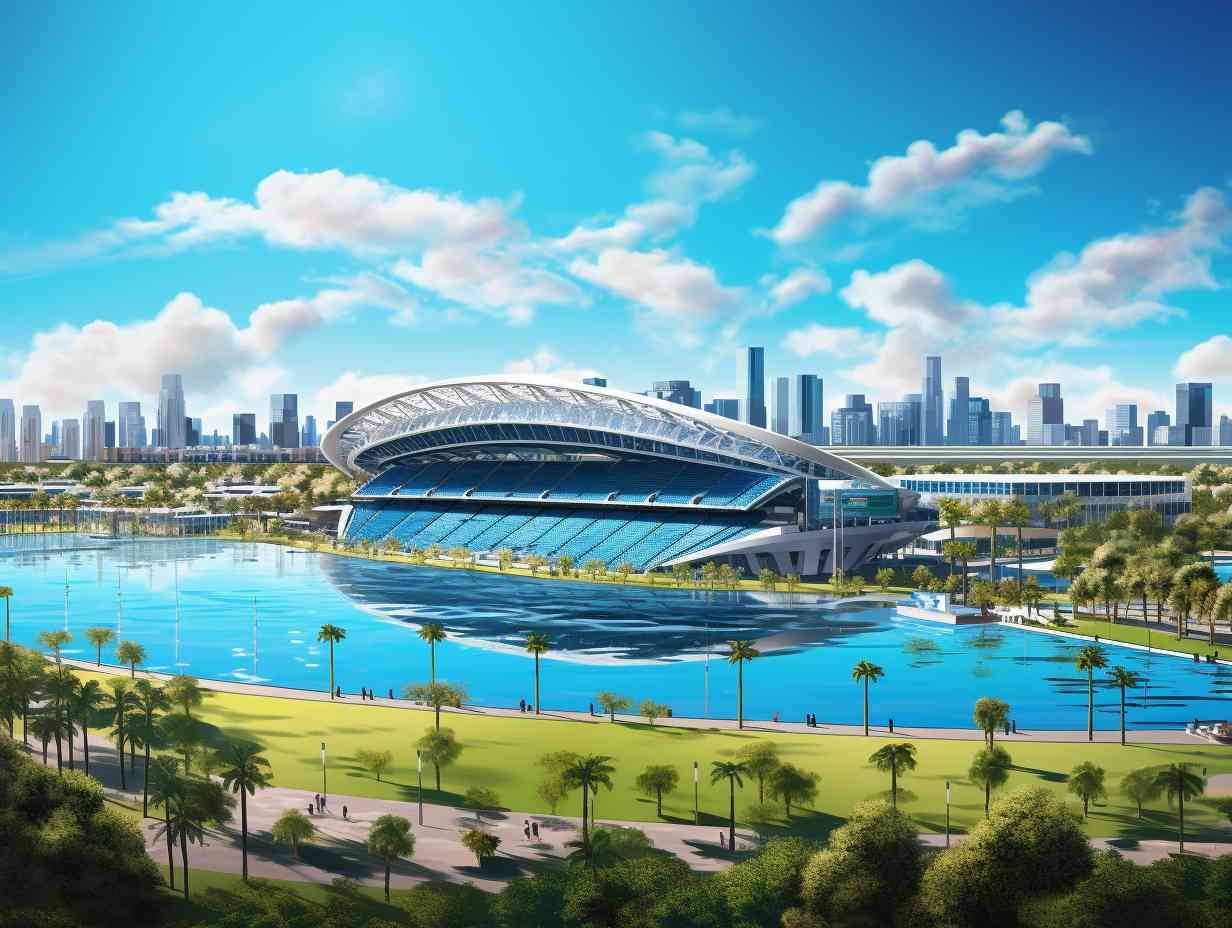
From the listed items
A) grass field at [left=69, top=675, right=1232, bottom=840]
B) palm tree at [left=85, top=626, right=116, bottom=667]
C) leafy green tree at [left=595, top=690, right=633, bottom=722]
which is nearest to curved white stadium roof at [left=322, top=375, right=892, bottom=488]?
leafy green tree at [left=595, top=690, right=633, bottom=722]

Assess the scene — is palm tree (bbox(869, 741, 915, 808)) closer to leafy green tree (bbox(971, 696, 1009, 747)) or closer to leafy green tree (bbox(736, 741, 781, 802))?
leafy green tree (bbox(736, 741, 781, 802))

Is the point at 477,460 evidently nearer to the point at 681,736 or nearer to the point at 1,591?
the point at 1,591

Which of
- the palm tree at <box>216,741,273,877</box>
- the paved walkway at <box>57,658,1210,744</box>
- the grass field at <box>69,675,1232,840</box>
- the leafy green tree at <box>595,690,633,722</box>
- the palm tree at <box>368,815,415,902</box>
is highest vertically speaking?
the palm tree at <box>216,741,273,877</box>

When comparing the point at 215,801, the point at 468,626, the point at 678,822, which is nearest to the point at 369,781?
the point at 215,801

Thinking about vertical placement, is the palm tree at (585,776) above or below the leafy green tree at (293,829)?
above

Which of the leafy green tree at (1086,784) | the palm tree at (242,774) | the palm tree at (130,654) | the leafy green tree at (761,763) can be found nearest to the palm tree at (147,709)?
the palm tree at (242,774)

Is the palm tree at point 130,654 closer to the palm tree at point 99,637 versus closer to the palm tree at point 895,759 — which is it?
the palm tree at point 99,637
